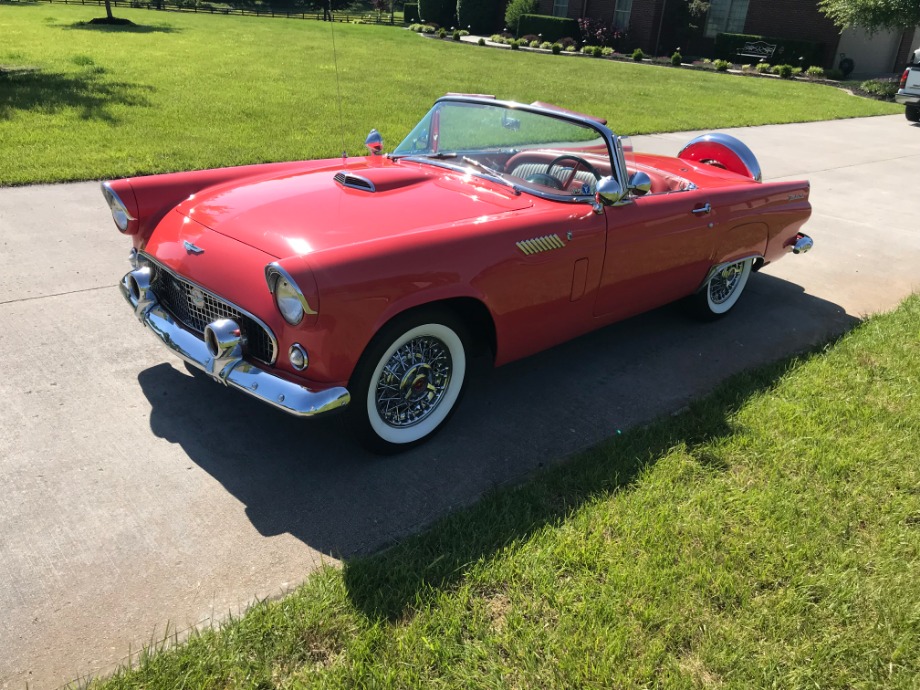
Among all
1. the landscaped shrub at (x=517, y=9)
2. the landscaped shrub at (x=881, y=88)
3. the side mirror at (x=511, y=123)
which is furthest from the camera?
the landscaped shrub at (x=517, y=9)

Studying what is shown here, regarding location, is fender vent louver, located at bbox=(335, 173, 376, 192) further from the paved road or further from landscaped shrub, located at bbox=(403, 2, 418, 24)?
landscaped shrub, located at bbox=(403, 2, 418, 24)

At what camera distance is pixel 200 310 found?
3057 mm

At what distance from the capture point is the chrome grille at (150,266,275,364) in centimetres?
282

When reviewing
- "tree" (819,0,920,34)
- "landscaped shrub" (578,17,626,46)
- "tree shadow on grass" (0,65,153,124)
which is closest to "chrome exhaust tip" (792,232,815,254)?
"tree shadow on grass" (0,65,153,124)

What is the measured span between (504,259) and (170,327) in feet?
4.79

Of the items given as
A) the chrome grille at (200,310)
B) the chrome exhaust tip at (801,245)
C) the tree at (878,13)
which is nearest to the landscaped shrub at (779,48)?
the tree at (878,13)

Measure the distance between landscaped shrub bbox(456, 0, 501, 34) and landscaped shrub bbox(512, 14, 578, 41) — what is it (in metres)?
3.56

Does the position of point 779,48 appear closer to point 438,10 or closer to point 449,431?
point 438,10

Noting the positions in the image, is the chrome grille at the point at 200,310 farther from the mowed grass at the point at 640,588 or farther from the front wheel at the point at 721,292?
the front wheel at the point at 721,292

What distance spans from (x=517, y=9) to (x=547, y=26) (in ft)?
8.67

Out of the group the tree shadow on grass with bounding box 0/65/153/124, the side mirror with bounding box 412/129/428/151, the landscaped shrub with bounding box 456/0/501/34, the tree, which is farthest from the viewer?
the landscaped shrub with bounding box 456/0/501/34

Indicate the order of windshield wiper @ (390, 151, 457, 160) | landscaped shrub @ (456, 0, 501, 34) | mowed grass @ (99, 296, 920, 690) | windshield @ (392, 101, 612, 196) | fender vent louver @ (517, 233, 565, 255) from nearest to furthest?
1. mowed grass @ (99, 296, 920, 690)
2. fender vent louver @ (517, 233, 565, 255)
3. windshield @ (392, 101, 612, 196)
4. windshield wiper @ (390, 151, 457, 160)
5. landscaped shrub @ (456, 0, 501, 34)

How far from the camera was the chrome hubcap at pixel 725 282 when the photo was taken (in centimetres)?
474

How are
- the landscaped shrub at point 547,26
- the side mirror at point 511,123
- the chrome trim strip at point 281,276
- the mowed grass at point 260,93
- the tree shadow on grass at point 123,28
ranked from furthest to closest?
the landscaped shrub at point 547,26 < the tree shadow on grass at point 123,28 < the mowed grass at point 260,93 < the side mirror at point 511,123 < the chrome trim strip at point 281,276
